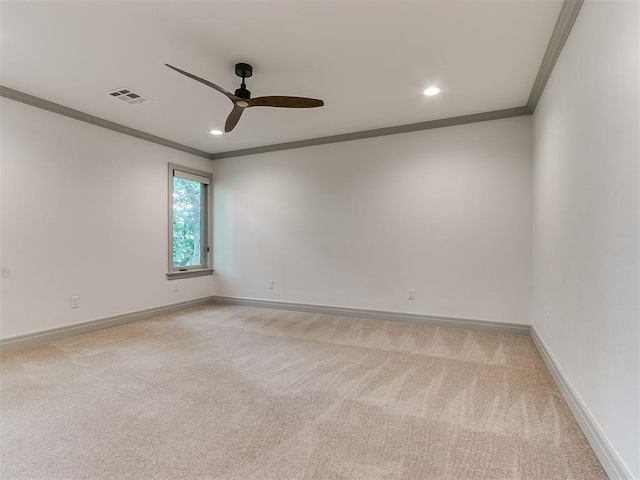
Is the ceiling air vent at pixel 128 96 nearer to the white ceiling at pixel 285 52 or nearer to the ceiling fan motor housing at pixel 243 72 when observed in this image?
the white ceiling at pixel 285 52

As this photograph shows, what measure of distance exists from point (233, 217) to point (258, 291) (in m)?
1.28

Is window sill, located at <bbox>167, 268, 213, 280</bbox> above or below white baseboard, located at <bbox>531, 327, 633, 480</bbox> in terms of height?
above

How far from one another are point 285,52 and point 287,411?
2580mm

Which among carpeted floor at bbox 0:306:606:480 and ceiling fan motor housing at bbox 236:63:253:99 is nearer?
carpeted floor at bbox 0:306:606:480

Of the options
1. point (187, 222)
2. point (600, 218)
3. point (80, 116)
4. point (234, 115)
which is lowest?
point (600, 218)

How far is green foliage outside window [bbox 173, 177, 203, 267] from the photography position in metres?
5.07

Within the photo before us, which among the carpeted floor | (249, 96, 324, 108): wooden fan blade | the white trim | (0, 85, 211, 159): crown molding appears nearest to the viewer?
the carpeted floor

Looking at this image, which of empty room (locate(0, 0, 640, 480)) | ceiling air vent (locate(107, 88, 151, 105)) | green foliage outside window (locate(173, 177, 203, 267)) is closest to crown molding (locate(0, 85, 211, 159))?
empty room (locate(0, 0, 640, 480))

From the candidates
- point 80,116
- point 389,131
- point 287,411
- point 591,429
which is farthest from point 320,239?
point 591,429

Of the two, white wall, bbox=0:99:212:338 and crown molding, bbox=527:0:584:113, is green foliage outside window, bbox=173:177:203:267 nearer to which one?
white wall, bbox=0:99:212:338

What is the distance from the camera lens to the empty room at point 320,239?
165 centimetres

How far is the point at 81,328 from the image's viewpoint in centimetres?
377

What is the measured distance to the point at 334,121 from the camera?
4070mm

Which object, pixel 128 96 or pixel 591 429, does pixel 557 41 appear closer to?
pixel 591 429
